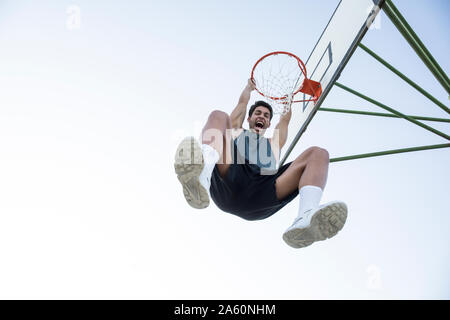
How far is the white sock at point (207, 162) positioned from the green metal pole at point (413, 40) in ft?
5.96

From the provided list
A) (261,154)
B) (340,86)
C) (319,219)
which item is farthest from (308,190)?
(340,86)

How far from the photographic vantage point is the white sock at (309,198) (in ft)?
9.55

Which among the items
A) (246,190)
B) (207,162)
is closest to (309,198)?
(246,190)

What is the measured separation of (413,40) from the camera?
361cm

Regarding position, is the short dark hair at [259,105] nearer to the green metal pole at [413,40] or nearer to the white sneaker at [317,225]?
the green metal pole at [413,40]

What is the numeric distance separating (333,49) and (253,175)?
1665 millimetres

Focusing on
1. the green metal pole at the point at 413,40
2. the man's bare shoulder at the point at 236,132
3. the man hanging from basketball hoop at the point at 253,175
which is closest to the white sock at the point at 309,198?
the man hanging from basketball hoop at the point at 253,175

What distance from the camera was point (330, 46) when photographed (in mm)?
4379

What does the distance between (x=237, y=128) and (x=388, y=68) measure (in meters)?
1.39

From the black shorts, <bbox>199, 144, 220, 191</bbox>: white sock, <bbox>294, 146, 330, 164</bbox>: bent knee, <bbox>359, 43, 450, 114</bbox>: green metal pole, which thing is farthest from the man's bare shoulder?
<bbox>359, 43, 450, 114</bbox>: green metal pole

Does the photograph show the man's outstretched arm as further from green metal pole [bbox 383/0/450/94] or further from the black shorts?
green metal pole [bbox 383/0/450/94]

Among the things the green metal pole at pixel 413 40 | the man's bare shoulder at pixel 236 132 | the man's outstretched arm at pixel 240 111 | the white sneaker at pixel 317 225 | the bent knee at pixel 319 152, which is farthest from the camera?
the man's outstretched arm at pixel 240 111

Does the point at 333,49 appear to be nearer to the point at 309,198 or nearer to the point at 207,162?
the point at 309,198

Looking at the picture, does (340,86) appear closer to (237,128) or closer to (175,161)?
(237,128)
